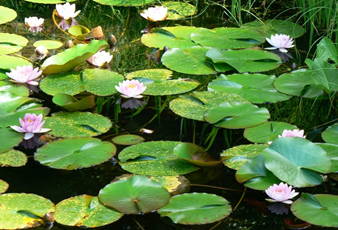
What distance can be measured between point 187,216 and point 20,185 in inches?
29.5

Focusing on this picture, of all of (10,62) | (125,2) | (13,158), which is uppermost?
(125,2)

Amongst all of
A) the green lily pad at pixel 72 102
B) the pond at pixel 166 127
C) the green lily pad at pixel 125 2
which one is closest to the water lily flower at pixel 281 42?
the pond at pixel 166 127

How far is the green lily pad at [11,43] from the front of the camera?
315 centimetres

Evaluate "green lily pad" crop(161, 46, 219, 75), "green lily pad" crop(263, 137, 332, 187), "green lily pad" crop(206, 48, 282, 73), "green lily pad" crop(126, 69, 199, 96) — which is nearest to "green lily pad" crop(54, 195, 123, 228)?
"green lily pad" crop(263, 137, 332, 187)

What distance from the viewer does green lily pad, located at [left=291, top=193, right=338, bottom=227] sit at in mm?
1649

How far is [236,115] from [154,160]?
57 cm

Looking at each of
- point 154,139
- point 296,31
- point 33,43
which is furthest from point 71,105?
point 296,31

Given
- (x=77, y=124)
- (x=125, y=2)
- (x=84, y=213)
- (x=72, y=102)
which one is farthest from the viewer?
(x=125, y=2)

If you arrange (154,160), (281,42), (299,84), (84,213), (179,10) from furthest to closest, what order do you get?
(179,10) < (281,42) < (299,84) < (154,160) < (84,213)

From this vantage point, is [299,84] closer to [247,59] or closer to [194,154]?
[247,59]

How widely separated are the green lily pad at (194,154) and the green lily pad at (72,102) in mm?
679

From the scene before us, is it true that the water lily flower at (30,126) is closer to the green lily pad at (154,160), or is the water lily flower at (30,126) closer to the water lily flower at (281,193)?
the green lily pad at (154,160)

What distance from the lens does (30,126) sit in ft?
7.25

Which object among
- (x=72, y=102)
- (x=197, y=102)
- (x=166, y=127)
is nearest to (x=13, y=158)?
(x=72, y=102)
